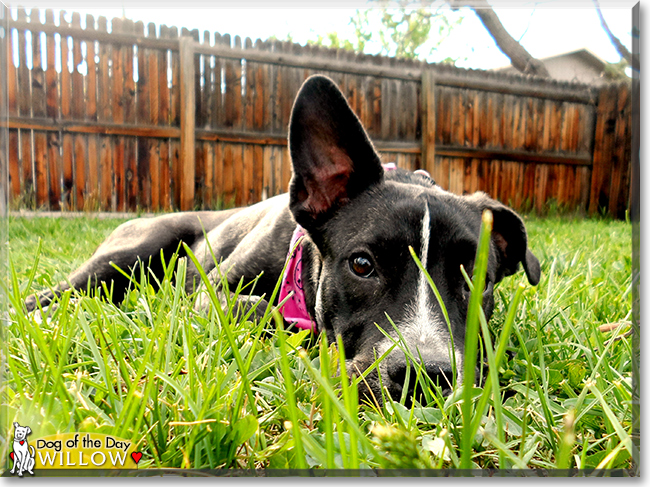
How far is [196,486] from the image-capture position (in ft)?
3.15

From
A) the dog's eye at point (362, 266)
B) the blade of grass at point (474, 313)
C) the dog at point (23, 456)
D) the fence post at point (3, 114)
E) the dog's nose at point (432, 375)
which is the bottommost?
the dog's nose at point (432, 375)

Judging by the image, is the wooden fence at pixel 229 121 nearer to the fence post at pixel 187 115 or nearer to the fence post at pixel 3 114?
the fence post at pixel 187 115

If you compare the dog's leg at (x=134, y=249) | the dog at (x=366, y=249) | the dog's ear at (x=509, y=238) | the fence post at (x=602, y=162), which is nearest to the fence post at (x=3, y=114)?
the dog at (x=366, y=249)

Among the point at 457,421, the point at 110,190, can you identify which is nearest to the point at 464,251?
the point at 457,421

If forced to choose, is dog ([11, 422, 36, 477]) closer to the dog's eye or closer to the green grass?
the green grass

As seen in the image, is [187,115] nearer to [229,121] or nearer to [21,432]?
[229,121]

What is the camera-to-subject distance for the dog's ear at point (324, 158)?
2.16 m

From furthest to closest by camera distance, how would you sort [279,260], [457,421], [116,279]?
[116,279] < [279,260] < [457,421]

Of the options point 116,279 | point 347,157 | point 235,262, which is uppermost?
point 347,157

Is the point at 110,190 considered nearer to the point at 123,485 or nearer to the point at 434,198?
the point at 434,198

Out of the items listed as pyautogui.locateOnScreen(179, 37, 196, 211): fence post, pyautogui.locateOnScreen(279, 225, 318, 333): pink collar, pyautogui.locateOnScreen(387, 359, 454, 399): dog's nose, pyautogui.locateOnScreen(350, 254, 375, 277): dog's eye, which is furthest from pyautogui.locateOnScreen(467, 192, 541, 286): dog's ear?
pyautogui.locateOnScreen(179, 37, 196, 211): fence post

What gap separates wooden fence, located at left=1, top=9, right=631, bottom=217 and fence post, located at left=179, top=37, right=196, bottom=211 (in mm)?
20

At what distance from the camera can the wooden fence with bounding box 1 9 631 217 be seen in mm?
7242

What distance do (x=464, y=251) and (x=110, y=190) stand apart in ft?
23.2
